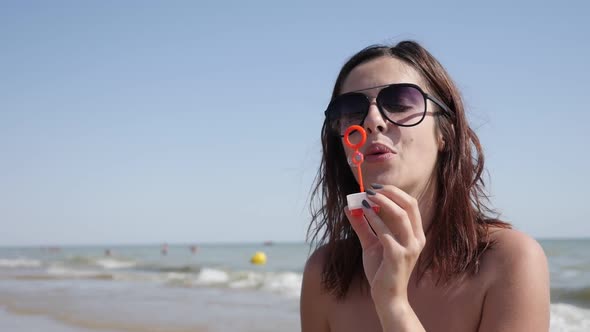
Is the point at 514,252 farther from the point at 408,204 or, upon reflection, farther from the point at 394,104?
the point at 394,104

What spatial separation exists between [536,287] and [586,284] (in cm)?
1280

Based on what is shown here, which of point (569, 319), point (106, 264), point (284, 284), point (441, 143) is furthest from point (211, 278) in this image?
point (441, 143)

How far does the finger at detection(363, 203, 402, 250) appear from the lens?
1.46m

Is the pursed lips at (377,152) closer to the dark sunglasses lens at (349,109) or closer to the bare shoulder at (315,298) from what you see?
the dark sunglasses lens at (349,109)

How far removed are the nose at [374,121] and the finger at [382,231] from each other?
1.40 feet

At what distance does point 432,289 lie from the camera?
1.92 m

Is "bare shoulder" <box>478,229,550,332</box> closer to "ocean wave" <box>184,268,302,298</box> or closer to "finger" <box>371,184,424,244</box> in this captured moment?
"finger" <box>371,184,424,244</box>

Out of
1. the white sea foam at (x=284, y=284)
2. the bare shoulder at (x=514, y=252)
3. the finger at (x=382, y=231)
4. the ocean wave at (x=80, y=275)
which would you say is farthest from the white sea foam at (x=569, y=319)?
the ocean wave at (x=80, y=275)

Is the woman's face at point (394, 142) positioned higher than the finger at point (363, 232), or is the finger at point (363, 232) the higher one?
the woman's face at point (394, 142)

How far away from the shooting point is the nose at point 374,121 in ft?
Answer: 6.09

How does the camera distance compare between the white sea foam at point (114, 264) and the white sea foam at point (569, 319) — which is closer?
the white sea foam at point (569, 319)

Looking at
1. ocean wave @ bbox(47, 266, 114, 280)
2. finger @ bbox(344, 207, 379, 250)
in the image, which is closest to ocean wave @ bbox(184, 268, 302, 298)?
ocean wave @ bbox(47, 266, 114, 280)

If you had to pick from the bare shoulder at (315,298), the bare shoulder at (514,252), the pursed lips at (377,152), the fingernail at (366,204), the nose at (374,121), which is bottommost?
the bare shoulder at (315,298)

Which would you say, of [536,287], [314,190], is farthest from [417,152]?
[314,190]
